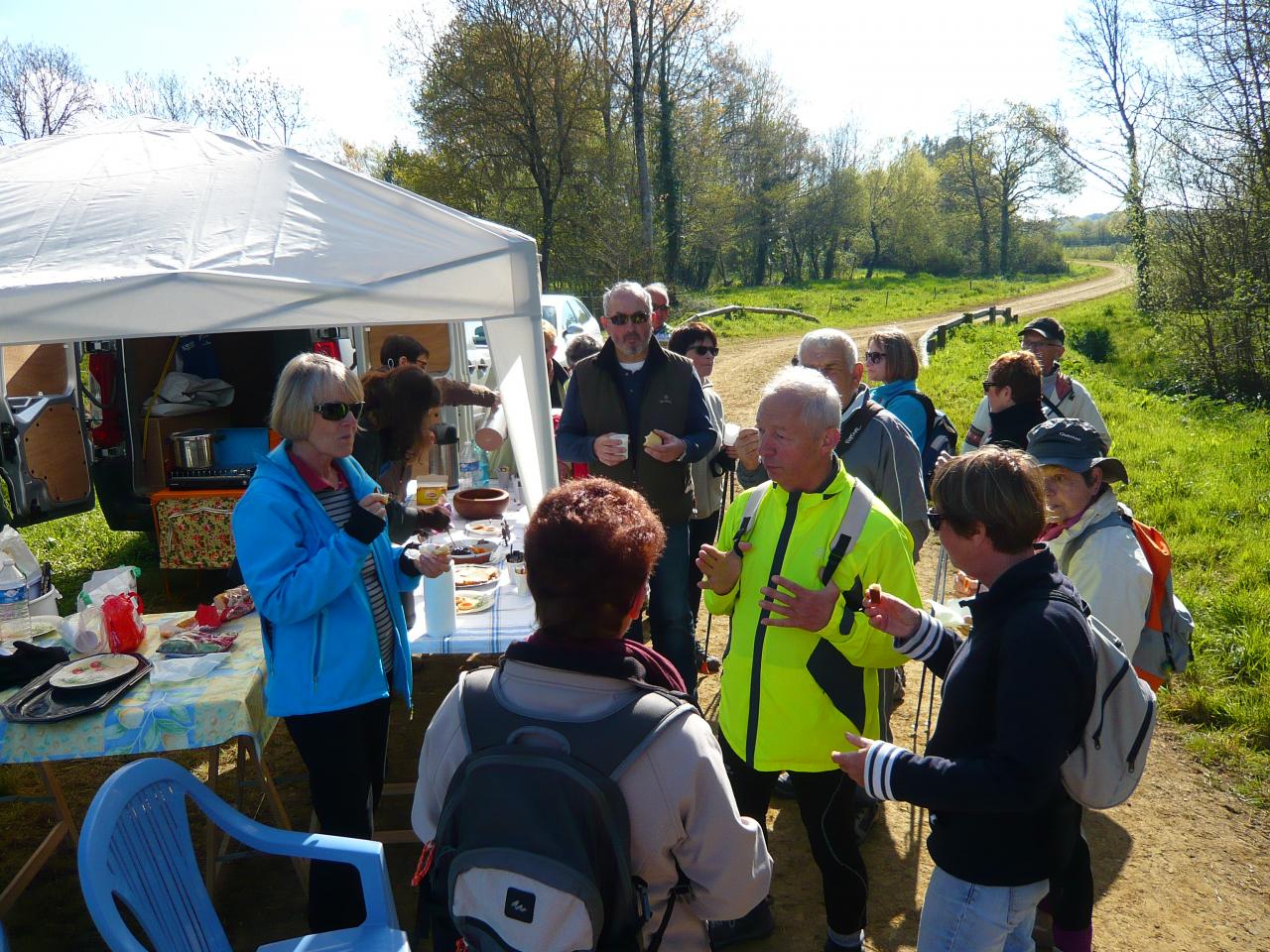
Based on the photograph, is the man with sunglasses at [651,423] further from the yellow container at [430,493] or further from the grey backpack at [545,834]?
the grey backpack at [545,834]

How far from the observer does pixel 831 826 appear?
2.47 m

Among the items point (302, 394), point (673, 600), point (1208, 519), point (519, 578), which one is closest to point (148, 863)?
point (302, 394)

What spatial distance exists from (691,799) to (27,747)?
6.97 feet

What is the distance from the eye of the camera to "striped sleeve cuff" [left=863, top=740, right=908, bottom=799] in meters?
1.78

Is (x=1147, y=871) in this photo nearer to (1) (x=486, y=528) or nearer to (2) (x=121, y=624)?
(1) (x=486, y=528)

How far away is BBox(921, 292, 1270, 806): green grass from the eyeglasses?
11.1ft

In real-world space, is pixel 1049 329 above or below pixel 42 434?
above

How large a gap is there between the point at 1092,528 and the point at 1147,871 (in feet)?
5.16

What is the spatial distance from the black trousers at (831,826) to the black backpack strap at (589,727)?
1.19m

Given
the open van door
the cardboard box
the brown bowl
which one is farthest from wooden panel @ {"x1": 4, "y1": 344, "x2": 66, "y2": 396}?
the brown bowl

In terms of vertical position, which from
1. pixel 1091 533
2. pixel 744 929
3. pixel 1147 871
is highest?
pixel 1091 533

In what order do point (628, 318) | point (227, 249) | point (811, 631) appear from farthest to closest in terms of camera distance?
point (628, 318) → point (227, 249) → point (811, 631)

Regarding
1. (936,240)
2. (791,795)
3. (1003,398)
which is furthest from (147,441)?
(936,240)

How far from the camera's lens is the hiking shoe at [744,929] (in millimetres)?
2871
